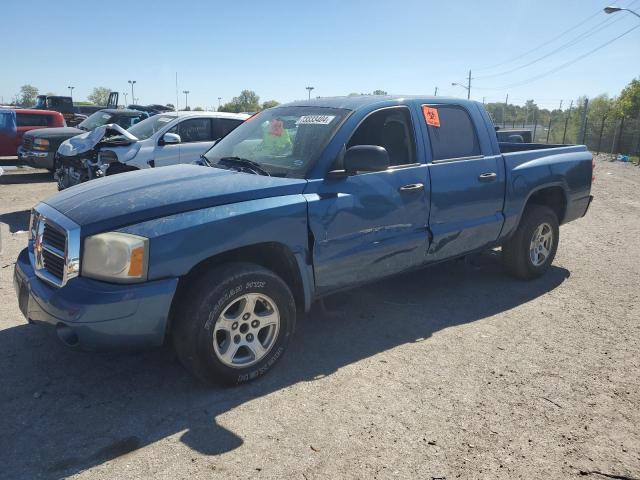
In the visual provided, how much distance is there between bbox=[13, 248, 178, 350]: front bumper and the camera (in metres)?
2.92

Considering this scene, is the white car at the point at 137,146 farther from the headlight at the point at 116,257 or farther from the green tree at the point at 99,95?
the green tree at the point at 99,95

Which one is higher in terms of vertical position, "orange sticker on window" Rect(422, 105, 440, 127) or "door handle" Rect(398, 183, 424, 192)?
"orange sticker on window" Rect(422, 105, 440, 127)

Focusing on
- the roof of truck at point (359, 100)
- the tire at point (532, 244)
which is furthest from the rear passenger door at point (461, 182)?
the tire at point (532, 244)

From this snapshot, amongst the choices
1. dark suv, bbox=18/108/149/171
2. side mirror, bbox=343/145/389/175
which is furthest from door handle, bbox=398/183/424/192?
dark suv, bbox=18/108/149/171

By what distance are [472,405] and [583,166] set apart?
382 cm

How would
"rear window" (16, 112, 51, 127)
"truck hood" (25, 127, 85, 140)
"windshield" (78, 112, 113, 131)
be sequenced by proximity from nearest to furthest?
"truck hood" (25, 127, 85, 140)
"windshield" (78, 112, 113, 131)
"rear window" (16, 112, 51, 127)

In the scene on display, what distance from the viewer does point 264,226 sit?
338 cm

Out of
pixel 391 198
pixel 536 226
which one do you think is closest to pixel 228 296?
pixel 391 198

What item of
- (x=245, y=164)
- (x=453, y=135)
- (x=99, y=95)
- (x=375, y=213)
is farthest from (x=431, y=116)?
(x=99, y=95)

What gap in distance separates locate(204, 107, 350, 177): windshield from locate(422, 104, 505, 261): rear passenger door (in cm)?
97

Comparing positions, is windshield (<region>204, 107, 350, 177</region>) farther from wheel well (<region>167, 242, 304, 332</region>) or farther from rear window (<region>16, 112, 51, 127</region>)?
rear window (<region>16, 112, 51, 127</region>)

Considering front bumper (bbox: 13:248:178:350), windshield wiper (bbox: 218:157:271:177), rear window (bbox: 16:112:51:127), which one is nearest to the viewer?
front bumper (bbox: 13:248:178:350)

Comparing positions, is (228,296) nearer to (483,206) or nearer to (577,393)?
(577,393)

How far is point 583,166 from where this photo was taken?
19.5 ft
